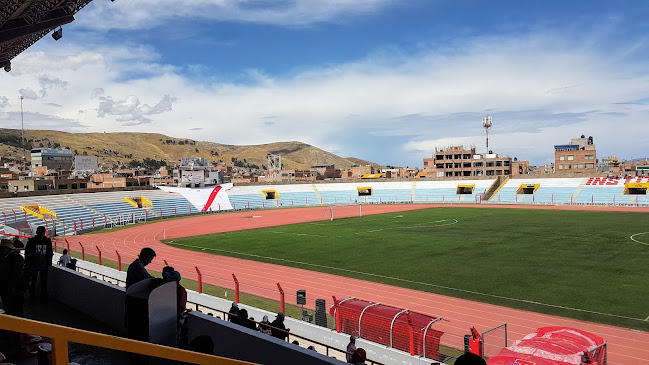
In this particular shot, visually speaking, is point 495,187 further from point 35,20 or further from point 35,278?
point 35,278

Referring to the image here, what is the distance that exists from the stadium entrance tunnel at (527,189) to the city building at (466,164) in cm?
3048

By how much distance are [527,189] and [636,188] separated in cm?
1370

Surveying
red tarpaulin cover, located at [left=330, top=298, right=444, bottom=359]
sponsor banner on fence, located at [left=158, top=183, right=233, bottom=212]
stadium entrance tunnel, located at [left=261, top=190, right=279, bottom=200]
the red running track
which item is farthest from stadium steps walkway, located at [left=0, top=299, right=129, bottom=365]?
stadium entrance tunnel, located at [left=261, top=190, right=279, bottom=200]

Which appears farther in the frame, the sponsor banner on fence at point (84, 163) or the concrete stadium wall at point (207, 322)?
the sponsor banner on fence at point (84, 163)

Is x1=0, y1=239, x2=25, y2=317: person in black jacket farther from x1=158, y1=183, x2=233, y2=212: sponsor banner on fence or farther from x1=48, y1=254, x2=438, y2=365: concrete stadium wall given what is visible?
x1=158, y1=183, x2=233, y2=212: sponsor banner on fence

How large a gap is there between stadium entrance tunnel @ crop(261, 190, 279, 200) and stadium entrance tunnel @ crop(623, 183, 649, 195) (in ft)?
161

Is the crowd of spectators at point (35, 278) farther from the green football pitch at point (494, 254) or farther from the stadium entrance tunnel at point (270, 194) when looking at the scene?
the stadium entrance tunnel at point (270, 194)

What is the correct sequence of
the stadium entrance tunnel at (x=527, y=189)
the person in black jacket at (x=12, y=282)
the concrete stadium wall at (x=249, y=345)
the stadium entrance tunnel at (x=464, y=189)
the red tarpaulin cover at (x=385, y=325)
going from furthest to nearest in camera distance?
the stadium entrance tunnel at (x=464, y=189) → the stadium entrance tunnel at (x=527, y=189) → the red tarpaulin cover at (x=385, y=325) → the person in black jacket at (x=12, y=282) → the concrete stadium wall at (x=249, y=345)

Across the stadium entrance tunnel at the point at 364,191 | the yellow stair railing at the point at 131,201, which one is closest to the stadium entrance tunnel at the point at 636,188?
the stadium entrance tunnel at the point at 364,191

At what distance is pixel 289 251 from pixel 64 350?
90.1ft

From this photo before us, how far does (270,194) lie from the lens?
244ft

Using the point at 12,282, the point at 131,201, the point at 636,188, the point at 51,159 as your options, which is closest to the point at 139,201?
the point at 131,201

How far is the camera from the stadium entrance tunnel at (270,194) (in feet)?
240

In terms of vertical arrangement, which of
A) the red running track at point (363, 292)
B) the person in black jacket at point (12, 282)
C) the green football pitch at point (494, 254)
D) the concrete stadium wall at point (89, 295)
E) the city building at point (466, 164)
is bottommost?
the red running track at point (363, 292)
